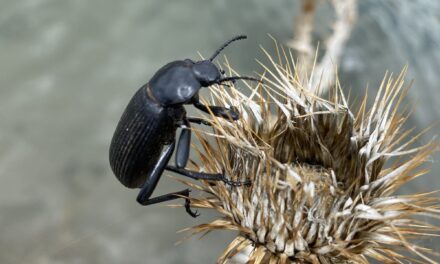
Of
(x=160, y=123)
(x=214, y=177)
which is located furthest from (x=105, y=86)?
(x=214, y=177)

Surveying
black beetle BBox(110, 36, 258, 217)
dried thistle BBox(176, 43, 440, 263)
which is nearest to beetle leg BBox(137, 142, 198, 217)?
black beetle BBox(110, 36, 258, 217)

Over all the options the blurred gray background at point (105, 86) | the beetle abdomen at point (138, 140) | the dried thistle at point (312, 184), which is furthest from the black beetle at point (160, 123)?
the blurred gray background at point (105, 86)

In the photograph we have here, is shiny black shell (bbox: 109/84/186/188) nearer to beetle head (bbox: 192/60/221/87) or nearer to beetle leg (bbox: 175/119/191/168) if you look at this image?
beetle leg (bbox: 175/119/191/168)

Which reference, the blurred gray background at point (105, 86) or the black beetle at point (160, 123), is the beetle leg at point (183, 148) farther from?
the blurred gray background at point (105, 86)

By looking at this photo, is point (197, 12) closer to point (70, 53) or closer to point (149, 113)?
point (70, 53)

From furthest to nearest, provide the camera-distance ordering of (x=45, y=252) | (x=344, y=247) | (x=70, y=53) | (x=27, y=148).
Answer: (x=70, y=53), (x=27, y=148), (x=45, y=252), (x=344, y=247)

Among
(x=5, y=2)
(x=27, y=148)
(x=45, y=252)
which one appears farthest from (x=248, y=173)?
(x=5, y=2)
